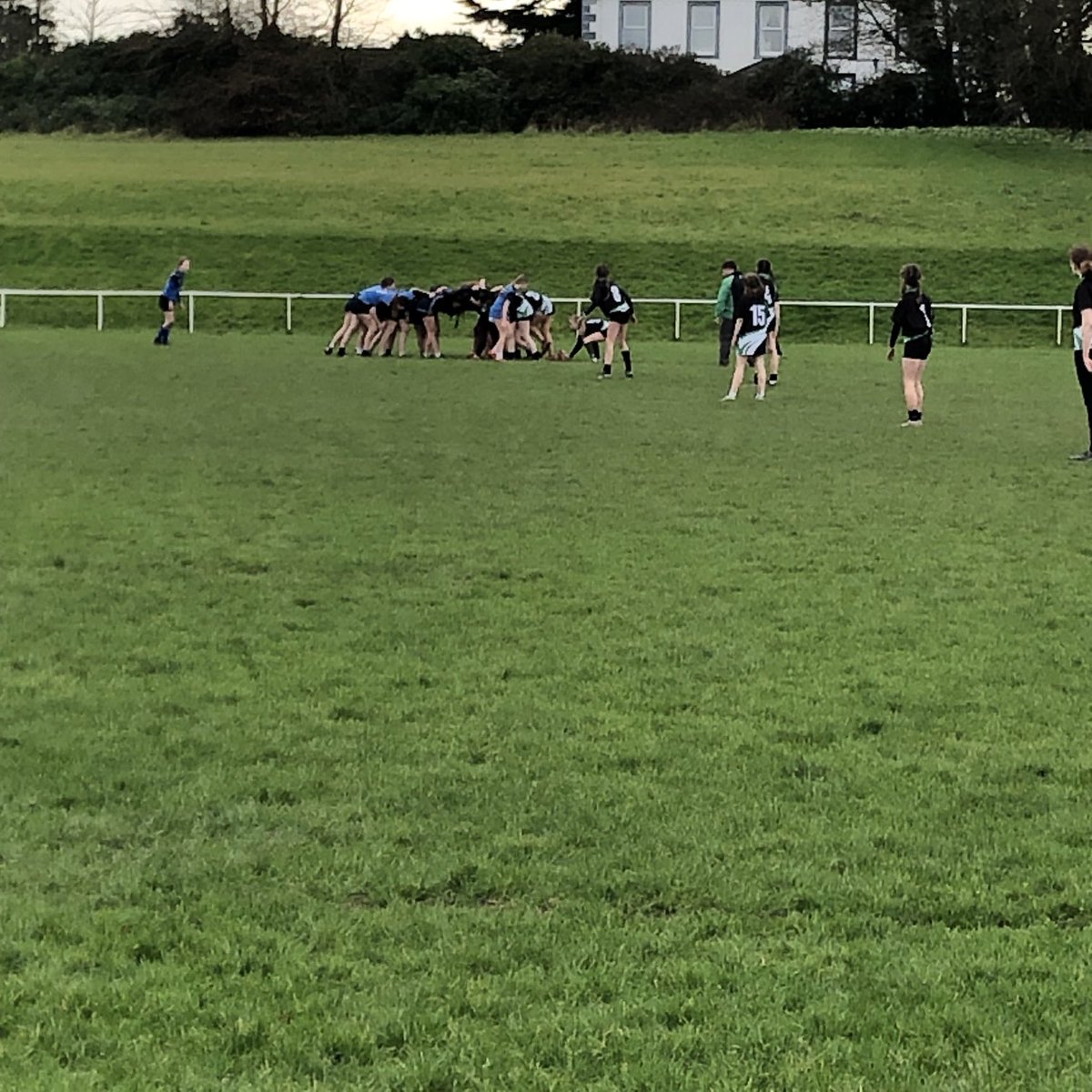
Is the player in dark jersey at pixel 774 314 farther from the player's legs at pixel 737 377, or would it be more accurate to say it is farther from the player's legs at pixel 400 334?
the player's legs at pixel 400 334

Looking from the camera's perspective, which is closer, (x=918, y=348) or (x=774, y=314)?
(x=918, y=348)

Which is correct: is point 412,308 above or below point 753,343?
above

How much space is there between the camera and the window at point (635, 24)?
73.1 m

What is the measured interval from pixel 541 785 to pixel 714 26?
72912 millimetres

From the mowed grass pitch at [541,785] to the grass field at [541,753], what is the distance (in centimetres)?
2

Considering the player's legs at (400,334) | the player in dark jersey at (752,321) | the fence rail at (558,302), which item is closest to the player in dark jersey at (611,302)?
the player in dark jersey at (752,321)

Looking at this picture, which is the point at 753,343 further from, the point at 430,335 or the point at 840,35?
the point at 840,35

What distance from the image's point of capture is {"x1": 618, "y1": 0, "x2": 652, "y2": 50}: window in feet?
240

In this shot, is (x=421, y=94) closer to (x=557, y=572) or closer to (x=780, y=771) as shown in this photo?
(x=557, y=572)

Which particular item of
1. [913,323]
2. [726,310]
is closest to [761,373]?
[913,323]

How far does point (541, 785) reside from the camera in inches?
224

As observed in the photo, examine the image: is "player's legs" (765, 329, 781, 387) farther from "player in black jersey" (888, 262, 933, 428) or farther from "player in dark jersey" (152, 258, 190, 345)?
"player in dark jersey" (152, 258, 190, 345)

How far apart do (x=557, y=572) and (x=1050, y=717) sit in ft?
11.9

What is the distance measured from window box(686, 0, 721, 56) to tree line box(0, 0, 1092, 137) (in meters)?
7.63
